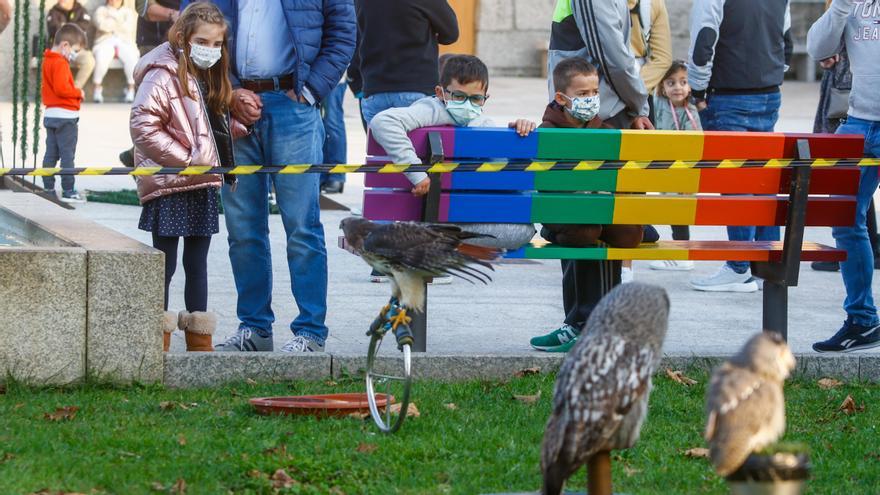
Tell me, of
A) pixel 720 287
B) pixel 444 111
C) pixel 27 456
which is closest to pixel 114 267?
pixel 27 456

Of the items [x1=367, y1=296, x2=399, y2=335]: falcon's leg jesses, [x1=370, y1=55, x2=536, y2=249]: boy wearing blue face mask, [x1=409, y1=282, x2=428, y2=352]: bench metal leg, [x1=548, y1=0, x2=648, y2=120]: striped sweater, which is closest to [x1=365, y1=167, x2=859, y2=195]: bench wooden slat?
[x1=370, y1=55, x2=536, y2=249]: boy wearing blue face mask

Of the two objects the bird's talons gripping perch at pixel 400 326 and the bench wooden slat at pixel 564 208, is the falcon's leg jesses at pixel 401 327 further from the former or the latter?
the bench wooden slat at pixel 564 208

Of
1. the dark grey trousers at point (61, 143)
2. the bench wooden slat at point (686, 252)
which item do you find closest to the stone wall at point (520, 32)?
the dark grey trousers at point (61, 143)

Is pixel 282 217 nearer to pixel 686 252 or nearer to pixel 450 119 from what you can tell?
pixel 450 119

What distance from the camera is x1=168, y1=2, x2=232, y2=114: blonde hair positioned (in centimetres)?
714

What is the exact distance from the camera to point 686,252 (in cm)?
727

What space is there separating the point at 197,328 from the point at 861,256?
3.48m

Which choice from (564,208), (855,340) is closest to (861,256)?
(855,340)

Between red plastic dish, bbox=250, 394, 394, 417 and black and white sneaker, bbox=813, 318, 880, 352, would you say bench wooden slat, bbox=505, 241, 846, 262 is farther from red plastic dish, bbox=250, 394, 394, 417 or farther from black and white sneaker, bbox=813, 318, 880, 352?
red plastic dish, bbox=250, 394, 394, 417

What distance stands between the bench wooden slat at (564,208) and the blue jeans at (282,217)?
0.42 metres

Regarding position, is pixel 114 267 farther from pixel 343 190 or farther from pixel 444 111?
pixel 343 190

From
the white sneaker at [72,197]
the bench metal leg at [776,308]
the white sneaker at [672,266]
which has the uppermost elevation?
the bench metal leg at [776,308]

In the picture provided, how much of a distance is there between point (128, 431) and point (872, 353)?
12.5ft

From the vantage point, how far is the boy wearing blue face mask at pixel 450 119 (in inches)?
274
